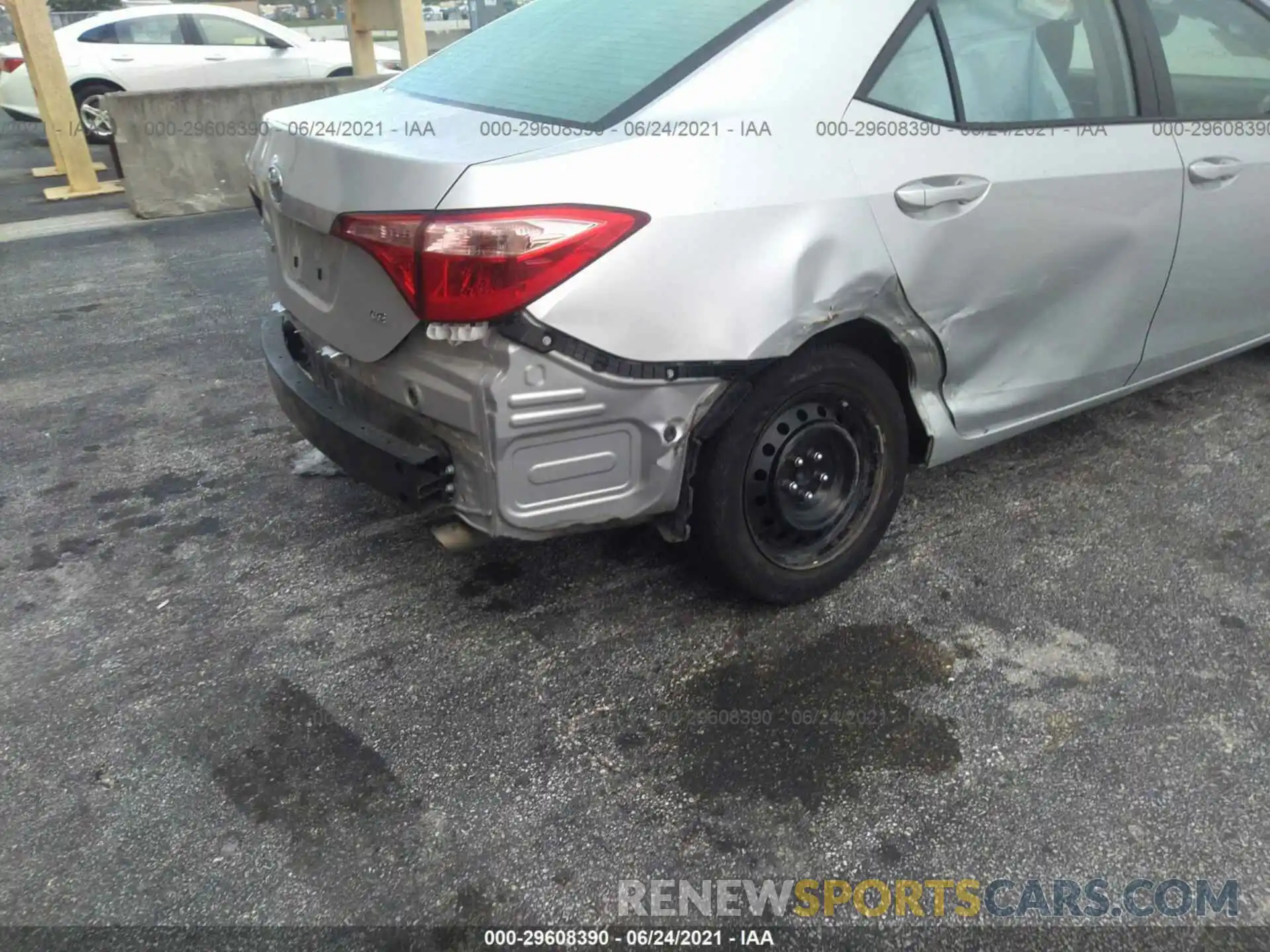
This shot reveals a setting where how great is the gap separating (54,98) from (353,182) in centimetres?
824

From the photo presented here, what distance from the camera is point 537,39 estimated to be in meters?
2.86

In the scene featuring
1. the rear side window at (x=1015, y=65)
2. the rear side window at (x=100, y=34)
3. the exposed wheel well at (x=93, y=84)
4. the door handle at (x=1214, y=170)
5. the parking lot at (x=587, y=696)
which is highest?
the rear side window at (x=1015, y=65)

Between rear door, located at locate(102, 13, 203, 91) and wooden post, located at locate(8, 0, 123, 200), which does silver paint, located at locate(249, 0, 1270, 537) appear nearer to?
wooden post, located at locate(8, 0, 123, 200)

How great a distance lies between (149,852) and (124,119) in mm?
7409

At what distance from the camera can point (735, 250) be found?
7.24 feet

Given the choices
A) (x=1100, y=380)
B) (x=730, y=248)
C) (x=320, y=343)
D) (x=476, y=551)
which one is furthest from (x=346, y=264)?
(x=1100, y=380)

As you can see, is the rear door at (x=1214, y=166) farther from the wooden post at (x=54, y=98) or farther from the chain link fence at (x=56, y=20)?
the chain link fence at (x=56, y=20)

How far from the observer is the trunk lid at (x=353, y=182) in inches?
83.0

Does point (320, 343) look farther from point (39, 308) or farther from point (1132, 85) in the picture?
point (39, 308)

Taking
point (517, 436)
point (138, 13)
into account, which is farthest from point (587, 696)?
point (138, 13)

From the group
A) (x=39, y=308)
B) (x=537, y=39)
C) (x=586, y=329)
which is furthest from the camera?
(x=39, y=308)

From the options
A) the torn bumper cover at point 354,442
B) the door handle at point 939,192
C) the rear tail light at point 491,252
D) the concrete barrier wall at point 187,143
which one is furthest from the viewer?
the concrete barrier wall at point 187,143

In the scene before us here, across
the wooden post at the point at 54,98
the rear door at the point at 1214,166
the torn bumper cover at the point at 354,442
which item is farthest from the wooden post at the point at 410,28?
the rear door at the point at 1214,166

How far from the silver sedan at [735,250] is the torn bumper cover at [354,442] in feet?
0.04
